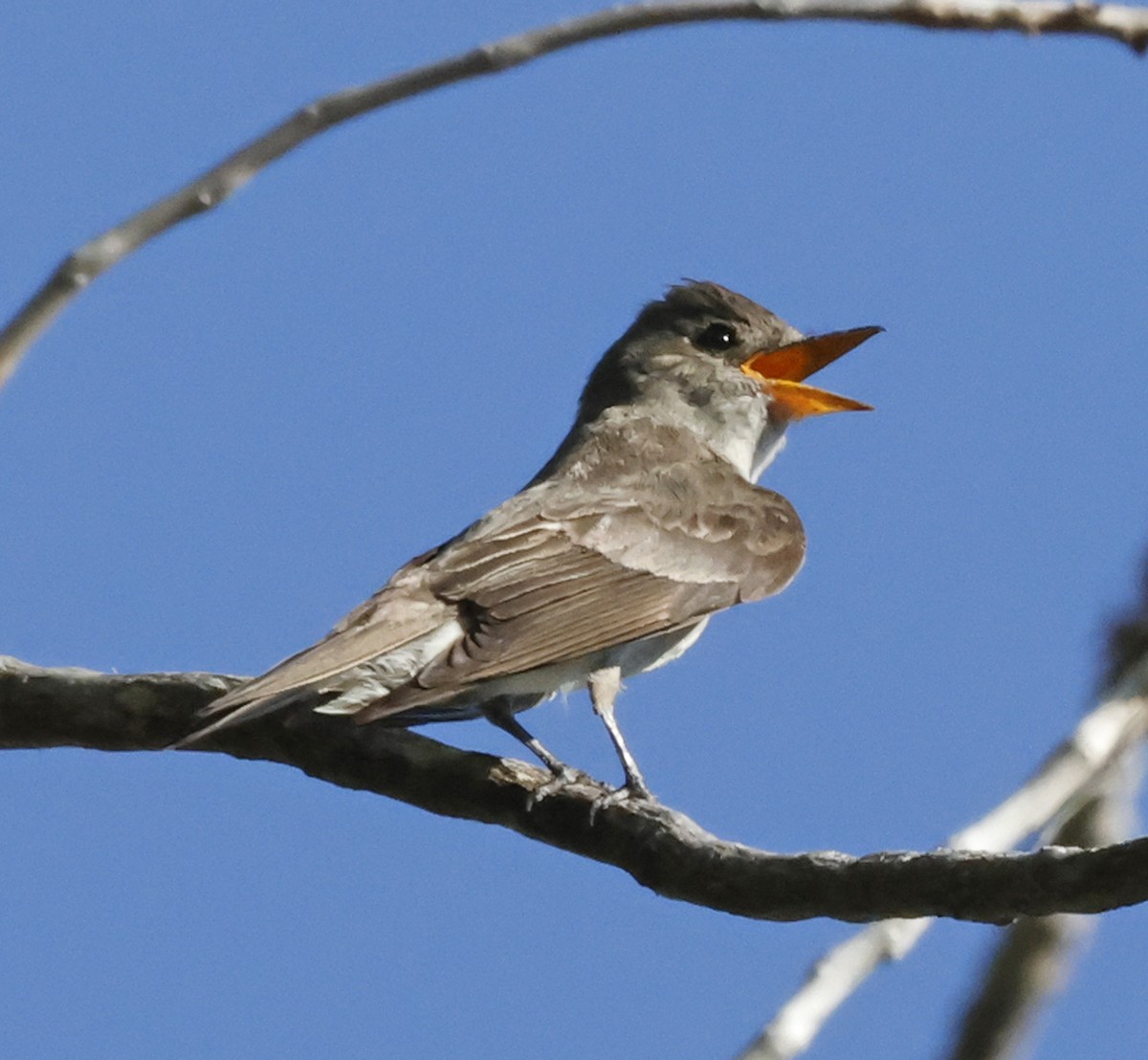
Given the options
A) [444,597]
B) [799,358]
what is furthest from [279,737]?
[799,358]

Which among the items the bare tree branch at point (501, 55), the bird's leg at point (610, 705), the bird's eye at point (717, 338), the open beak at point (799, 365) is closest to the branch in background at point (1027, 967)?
the bird's leg at point (610, 705)

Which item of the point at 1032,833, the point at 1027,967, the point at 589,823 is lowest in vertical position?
the point at 1027,967

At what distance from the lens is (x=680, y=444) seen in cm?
749

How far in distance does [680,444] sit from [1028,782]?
154 inches

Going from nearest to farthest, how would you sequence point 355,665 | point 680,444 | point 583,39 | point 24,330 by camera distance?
point 24,330 < point 583,39 < point 355,665 < point 680,444

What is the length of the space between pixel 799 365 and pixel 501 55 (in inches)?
203

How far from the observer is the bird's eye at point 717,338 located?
798cm

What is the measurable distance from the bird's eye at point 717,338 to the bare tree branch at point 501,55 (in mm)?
4787

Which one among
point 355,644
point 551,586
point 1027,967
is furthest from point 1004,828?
point 551,586

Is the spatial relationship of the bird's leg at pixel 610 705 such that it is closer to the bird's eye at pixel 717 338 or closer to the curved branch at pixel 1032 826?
the curved branch at pixel 1032 826

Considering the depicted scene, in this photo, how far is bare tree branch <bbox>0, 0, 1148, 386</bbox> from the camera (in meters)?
2.65

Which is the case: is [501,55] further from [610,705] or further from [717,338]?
[717,338]

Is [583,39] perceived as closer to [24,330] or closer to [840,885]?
[24,330]

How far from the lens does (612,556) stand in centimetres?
650
